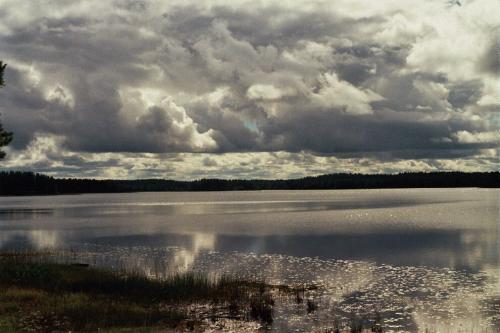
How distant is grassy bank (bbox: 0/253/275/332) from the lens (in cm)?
2716

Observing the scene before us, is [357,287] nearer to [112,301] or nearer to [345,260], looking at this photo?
[345,260]

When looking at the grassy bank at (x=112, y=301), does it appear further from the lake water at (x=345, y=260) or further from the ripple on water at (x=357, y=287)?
the lake water at (x=345, y=260)

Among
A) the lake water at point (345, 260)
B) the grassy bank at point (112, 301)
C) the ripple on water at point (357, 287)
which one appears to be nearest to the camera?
the grassy bank at point (112, 301)

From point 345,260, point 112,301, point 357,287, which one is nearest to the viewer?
point 112,301

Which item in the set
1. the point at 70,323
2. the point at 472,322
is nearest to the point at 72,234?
the point at 70,323

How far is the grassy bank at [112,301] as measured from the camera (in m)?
27.2

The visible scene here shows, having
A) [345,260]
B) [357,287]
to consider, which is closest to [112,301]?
[357,287]

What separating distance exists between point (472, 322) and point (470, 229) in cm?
7191

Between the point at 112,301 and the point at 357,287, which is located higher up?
the point at 112,301

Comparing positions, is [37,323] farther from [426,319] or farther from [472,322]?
[472,322]

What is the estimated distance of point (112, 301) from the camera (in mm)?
31719

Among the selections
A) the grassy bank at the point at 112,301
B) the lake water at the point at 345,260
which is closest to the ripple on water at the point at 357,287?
the lake water at the point at 345,260

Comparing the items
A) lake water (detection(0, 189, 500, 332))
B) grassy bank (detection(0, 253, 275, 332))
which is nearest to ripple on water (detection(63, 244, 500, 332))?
lake water (detection(0, 189, 500, 332))

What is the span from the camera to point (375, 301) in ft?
119
